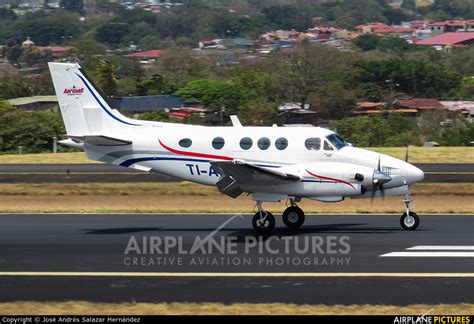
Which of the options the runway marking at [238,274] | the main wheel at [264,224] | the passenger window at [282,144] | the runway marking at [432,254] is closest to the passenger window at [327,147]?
the passenger window at [282,144]

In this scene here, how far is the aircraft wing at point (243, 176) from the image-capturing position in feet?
A: 77.2

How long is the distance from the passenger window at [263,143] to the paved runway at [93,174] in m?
13.2

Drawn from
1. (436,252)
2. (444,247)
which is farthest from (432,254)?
(444,247)

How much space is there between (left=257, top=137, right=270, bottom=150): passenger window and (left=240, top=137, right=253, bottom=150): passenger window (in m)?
0.22

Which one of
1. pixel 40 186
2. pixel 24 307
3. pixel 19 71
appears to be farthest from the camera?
pixel 19 71

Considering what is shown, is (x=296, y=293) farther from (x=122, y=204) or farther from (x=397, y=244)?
(x=122, y=204)

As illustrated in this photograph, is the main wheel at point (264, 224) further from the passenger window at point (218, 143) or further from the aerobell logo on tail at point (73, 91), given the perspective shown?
the aerobell logo on tail at point (73, 91)

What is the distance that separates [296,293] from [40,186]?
21.9 metres

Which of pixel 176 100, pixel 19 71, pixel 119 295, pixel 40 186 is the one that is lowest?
pixel 19 71

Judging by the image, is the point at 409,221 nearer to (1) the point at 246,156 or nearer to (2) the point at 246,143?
(1) the point at 246,156

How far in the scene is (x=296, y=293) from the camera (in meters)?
17.5

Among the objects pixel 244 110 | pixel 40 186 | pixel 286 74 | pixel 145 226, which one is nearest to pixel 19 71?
pixel 286 74

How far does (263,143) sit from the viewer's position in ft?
80.8

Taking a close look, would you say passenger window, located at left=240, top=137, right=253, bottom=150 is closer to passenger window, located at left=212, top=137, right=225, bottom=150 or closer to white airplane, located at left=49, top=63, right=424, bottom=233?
white airplane, located at left=49, top=63, right=424, bottom=233
